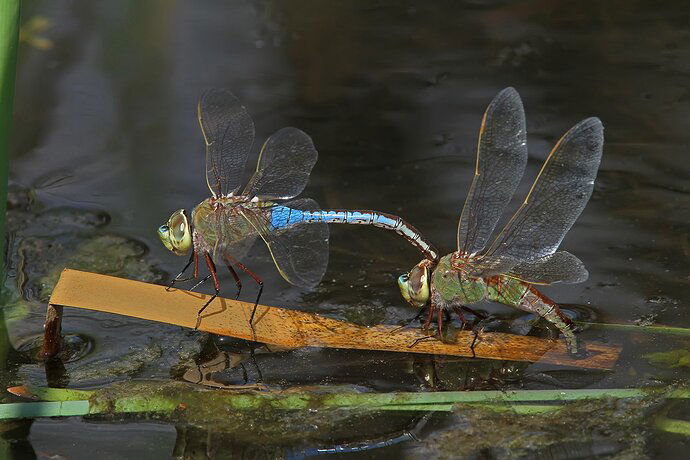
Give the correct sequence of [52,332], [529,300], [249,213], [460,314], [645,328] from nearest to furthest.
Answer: [52,332]
[645,328]
[529,300]
[460,314]
[249,213]

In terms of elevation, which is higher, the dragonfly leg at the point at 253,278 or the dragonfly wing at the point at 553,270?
the dragonfly wing at the point at 553,270

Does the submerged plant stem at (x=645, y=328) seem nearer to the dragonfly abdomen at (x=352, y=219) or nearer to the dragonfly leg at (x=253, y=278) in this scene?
the dragonfly abdomen at (x=352, y=219)

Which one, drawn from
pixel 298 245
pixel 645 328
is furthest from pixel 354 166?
pixel 645 328

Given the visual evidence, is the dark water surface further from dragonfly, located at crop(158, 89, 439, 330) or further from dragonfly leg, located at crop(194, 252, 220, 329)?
dragonfly, located at crop(158, 89, 439, 330)

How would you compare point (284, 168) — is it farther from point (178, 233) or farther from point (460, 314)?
A: point (460, 314)

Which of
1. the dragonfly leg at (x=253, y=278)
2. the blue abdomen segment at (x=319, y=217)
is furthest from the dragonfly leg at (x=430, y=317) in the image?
the dragonfly leg at (x=253, y=278)

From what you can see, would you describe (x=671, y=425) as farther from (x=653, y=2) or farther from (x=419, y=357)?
(x=653, y=2)

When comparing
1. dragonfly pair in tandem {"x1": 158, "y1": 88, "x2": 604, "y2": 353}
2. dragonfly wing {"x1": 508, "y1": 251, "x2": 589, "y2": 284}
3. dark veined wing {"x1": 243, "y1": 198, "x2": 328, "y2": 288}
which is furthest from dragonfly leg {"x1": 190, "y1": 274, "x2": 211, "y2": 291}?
dragonfly wing {"x1": 508, "y1": 251, "x2": 589, "y2": 284}
